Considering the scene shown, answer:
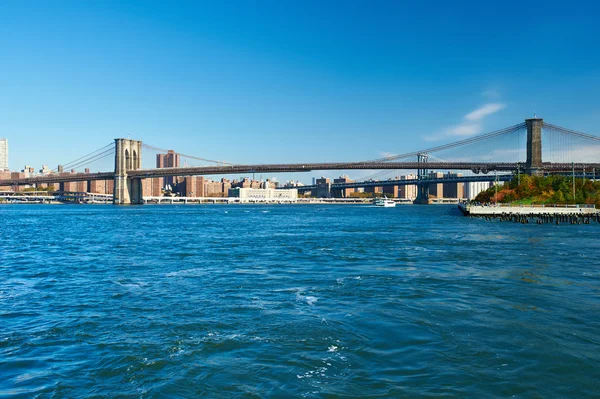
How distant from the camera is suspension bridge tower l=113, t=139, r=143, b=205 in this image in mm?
123500

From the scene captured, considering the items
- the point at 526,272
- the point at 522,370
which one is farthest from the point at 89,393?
the point at 526,272

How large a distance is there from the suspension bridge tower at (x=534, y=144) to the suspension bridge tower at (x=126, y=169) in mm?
94369

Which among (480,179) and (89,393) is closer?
(89,393)

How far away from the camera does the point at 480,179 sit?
3981 inches

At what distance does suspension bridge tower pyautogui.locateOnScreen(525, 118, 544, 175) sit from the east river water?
79132 millimetres

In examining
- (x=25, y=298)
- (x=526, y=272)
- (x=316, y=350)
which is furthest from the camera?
(x=526, y=272)

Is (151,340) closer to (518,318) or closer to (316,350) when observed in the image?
(316,350)

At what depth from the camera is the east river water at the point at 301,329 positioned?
294 inches

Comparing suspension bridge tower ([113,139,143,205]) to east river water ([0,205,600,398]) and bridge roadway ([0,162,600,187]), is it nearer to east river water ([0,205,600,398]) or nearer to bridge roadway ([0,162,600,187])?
bridge roadway ([0,162,600,187])

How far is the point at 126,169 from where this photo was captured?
125875mm

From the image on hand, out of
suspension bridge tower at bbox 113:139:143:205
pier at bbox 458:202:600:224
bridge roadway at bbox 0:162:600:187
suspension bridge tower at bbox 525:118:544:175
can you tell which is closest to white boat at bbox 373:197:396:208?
bridge roadway at bbox 0:162:600:187

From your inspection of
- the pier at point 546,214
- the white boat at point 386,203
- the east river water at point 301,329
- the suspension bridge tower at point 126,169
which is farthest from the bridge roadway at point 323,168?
the east river water at point 301,329

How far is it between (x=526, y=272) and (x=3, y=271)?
2012 cm

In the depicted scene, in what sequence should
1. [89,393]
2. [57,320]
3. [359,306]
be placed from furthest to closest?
1. [359,306]
2. [57,320]
3. [89,393]
